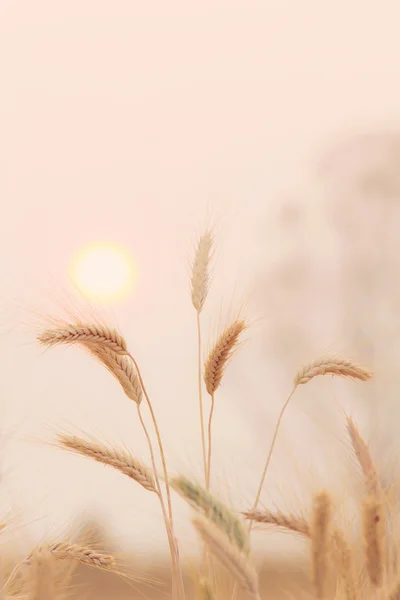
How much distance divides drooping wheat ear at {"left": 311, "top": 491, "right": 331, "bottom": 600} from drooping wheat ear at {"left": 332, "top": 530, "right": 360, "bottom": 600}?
0.05m

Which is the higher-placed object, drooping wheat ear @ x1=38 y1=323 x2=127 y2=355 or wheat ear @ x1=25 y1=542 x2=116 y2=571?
drooping wheat ear @ x1=38 y1=323 x2=127 y2=355

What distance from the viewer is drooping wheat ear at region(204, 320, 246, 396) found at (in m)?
0.91

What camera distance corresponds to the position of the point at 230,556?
0.48 metres

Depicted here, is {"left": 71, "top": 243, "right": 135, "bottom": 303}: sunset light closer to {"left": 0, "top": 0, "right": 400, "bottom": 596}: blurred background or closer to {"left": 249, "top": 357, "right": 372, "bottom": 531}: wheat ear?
{"left": 0, "top": 0, "right": 400, "bottom": 596}: blurred background

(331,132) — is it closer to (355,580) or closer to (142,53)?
(142,53)

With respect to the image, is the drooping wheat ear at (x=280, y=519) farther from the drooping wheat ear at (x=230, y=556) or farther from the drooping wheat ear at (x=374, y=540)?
the drooping wheat ear at (x=230, y=556)

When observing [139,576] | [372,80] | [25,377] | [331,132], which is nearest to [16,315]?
[25,377]

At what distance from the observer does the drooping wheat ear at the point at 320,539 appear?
586mm

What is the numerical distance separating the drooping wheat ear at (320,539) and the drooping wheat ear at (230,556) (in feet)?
0.38

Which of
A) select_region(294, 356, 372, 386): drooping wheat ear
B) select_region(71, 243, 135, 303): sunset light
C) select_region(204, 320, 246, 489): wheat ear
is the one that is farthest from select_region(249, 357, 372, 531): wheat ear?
select_region(71, 243, 135, 303): sunset light

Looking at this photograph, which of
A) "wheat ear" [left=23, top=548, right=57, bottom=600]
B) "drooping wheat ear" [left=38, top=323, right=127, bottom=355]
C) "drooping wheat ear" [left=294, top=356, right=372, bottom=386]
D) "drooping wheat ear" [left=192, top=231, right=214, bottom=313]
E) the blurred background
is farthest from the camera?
the blurred background

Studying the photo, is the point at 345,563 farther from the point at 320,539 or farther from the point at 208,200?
the point at 208,200

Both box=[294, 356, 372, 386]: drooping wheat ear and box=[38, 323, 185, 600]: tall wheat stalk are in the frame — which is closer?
box=[38, 323, 185, 600]: tall wheat stalk

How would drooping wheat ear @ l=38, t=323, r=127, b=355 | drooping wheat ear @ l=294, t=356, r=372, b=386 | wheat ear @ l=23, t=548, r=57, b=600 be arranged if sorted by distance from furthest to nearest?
1. drooping wheat ear @ l=294, t=356, r=372, b=386
2. drooping wheat ear @ l=38, t=323, r=127, b=355
3. wheat ear @ l=23, t=548, r=57, b=600
